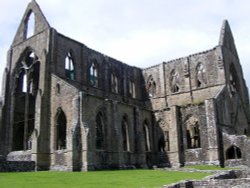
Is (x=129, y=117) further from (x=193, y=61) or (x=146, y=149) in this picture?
(x=193, y=61)

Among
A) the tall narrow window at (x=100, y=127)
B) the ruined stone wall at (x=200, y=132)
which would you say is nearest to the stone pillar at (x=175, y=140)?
the ruined stone wall at (x=200, y=132)

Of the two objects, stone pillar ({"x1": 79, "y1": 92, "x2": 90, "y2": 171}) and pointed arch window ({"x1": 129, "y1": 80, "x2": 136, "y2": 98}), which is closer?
stone pillar ({"x1": 79, "y1": 92, "x2": 90, "y2": 171})

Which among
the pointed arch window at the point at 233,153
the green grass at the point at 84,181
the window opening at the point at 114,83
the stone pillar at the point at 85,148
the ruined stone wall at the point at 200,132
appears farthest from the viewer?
the window opening at the point at 114,83

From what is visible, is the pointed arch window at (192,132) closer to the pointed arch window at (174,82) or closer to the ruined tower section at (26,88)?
the pointed arch window at (174,82)

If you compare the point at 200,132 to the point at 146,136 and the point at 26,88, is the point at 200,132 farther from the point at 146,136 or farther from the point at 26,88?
the point at 26,88

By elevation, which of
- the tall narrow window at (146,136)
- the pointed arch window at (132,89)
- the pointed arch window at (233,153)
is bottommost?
the pointed arch window at (233,153)

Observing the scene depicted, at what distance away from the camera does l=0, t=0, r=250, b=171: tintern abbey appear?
30.5 metres

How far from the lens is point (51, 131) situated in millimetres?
31562

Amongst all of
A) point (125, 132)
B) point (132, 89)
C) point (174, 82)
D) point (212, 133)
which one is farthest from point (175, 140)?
point (132, 89)

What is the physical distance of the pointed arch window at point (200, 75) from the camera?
42347 millimetres

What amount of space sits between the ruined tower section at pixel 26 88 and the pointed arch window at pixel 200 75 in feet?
61.3

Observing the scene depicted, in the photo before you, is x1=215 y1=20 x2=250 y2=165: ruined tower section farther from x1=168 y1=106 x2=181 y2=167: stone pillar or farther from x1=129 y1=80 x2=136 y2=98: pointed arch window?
x1=129 y1=80 x2=136 y2=98: pointed arch window

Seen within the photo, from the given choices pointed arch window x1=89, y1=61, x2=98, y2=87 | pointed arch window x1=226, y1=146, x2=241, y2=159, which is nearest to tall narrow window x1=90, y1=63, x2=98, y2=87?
pointed arch window x1=89, y1=61, x2=98, y2=87

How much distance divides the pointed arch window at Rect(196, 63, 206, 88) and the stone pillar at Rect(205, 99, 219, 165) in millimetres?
7673
